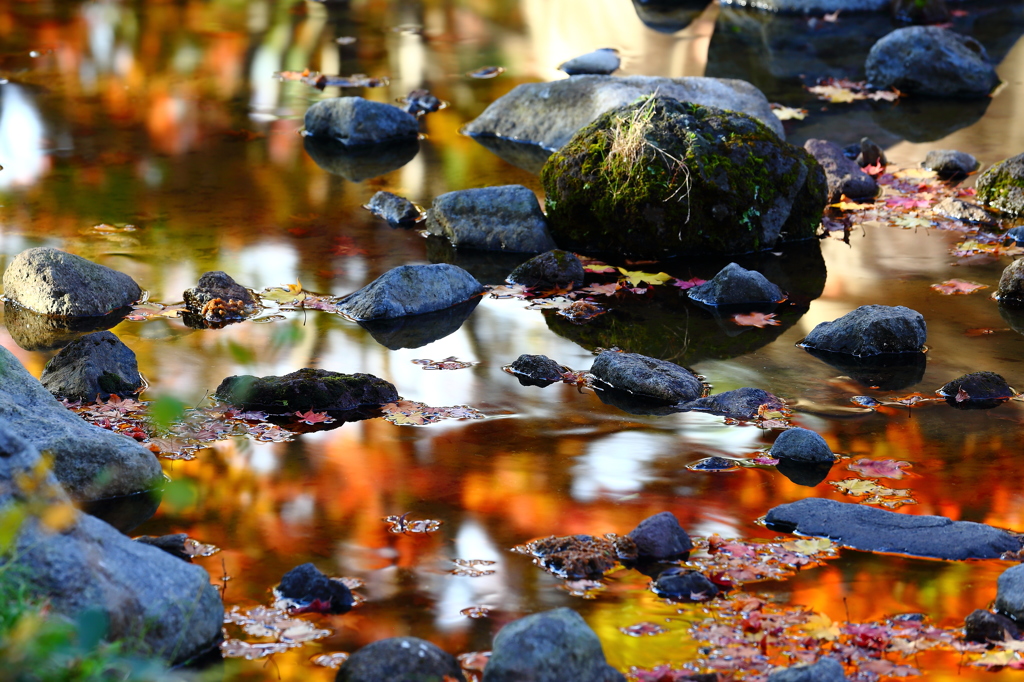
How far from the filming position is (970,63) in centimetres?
1329

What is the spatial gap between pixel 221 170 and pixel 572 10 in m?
9.46

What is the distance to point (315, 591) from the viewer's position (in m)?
4.29

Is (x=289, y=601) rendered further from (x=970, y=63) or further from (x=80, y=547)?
(x=970, y=63)

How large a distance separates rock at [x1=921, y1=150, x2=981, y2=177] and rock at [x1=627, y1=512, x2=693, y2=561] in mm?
7053

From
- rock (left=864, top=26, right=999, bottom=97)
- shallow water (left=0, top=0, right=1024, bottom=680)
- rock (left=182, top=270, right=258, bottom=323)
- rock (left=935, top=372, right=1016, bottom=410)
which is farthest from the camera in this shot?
rock (left=864, top=26, right=999, bottom=97)

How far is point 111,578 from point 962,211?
797 centimetres

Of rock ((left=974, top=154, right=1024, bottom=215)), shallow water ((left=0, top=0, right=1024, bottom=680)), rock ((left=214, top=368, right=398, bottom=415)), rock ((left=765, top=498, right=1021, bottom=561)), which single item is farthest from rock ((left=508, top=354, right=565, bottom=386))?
rock ((left=974, top=154, right=1024, bottom=215))

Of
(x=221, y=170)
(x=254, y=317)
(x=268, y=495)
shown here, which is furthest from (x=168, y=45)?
(x=268, y=495)

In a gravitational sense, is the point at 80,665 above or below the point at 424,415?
above

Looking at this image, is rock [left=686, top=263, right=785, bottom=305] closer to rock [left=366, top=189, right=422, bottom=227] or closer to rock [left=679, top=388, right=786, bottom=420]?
rock [left=679, top=388, right=786, bottom=420]

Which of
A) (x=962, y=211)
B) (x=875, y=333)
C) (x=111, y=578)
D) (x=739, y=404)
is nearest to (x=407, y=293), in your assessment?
(x=739, y=404)

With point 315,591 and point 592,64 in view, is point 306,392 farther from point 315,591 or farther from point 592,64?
point 592,64

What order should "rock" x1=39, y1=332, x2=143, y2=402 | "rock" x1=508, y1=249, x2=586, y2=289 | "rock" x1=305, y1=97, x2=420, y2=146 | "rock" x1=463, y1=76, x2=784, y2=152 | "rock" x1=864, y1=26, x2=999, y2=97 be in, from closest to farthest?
"rock" x1=39, y1=332, x2=143, y2=402 → "rock" x1=508, y1=249, x2=586, y2=289 → "rock" x1=463, y1=76, x2=784, y2=152 → "rock" x1=305, y1=97, x2=420, y2=146 → "rock" x1=864, y1=26, x2=999, y2=97

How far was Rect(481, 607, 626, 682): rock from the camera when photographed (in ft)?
11.8
